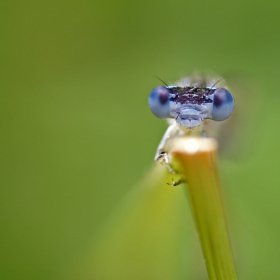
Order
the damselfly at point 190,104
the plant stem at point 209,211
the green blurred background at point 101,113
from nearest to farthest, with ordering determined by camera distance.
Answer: the plant stem at point 209,211, the damselfly at point 190,104, the green blurred background at point 101,113

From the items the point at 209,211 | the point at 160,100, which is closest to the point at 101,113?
the point at 160,100

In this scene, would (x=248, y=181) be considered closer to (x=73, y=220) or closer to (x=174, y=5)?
(x=73, y=220)

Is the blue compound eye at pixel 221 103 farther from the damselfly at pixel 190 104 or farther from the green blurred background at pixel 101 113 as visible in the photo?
the green blurred background at pixel 101 113

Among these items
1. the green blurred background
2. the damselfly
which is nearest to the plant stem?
the damselfly

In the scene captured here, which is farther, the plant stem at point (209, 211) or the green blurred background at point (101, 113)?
the green blurred background at point (101, 113)

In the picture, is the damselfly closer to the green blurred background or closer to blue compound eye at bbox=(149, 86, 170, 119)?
blue compound eye at bbox=(149, 86, 170, 119)

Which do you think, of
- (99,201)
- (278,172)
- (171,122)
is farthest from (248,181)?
(171,122)

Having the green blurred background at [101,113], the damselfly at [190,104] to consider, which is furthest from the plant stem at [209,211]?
the green blurred background at [101,113]
